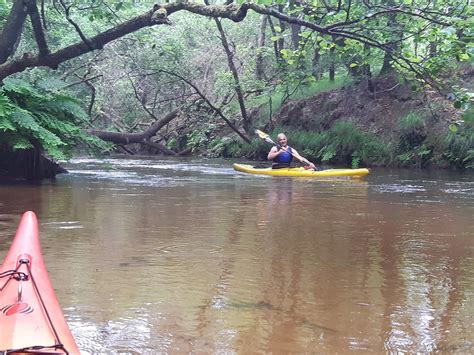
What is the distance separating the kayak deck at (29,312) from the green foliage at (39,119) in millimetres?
6563

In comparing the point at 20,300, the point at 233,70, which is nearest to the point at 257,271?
the point at 20,300

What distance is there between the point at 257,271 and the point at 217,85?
17517 mm

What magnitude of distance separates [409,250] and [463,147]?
440 inches

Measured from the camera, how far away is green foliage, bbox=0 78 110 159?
9508 mm

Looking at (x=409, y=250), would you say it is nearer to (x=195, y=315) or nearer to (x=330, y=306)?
(x=330, y=306)

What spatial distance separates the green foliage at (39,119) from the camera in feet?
31.2

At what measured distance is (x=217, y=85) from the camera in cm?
2150

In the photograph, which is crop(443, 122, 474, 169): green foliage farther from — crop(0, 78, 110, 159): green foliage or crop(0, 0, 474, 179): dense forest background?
crop(0, 78, 110, 159): green foliage

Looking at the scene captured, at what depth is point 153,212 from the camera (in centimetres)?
759

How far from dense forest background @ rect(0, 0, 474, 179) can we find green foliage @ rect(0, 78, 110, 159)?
25 millimetres

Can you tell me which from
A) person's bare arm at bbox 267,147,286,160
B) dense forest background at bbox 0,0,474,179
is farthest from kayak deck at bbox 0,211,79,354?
person's bare arm at bbox 267,147,286,160

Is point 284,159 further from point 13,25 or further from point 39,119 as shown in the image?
point 13,25

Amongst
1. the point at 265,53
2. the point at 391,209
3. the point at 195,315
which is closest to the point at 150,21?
the point at 391,209

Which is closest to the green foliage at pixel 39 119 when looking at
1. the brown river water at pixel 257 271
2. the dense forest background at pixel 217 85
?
the dense forest background at pixel 217 85
